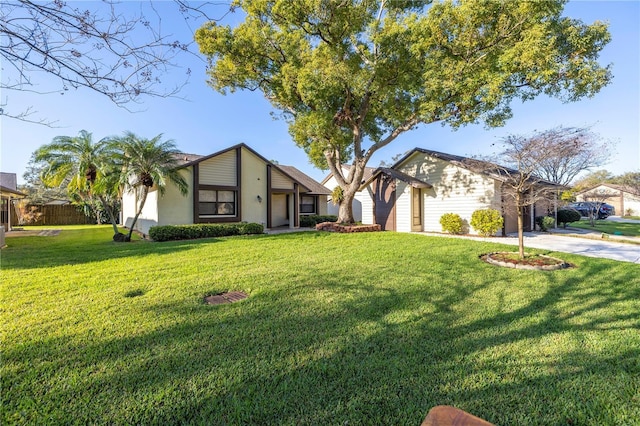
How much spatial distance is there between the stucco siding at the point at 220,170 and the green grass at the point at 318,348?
9.96 metres

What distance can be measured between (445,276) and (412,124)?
10554 millimetres

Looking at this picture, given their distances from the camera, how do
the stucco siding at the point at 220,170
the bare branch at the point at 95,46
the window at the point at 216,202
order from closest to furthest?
the bare branch at the point at 95,46, the stucco siding at the point at 220,170, the window at the point at 216,202

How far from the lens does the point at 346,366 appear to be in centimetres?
275

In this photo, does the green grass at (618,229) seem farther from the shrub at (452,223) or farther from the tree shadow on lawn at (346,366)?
the tree shadow on lawn at (346,366)

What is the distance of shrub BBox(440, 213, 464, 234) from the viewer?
46.3 ft

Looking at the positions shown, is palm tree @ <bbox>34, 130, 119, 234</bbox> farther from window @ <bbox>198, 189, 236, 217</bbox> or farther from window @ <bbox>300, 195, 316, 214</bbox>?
window @ <bbox>300, 195, 316, 214</bbox>

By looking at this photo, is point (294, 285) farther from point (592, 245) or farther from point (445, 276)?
point (592, 245)

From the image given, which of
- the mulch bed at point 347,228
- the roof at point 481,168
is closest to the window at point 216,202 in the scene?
the mulch bed at point 347,228

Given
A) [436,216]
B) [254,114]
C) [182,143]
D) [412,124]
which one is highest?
[254,114]

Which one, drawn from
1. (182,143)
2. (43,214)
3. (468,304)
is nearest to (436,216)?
(468,304)

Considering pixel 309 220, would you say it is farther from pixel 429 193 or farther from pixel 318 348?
pixel 318 348

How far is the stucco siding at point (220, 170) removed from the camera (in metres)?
15.5

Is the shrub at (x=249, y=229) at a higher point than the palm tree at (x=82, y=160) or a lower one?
lower

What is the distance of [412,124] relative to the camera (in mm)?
14570
